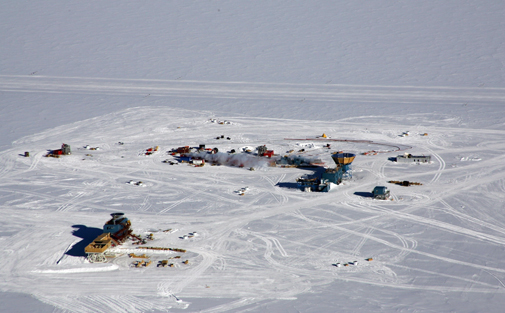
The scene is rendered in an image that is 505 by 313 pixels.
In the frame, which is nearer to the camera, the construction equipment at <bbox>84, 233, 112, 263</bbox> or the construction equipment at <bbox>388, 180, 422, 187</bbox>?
the construction equipment at <bbox>84, 233, 112, 263</bbox>

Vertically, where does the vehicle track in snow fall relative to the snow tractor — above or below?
above

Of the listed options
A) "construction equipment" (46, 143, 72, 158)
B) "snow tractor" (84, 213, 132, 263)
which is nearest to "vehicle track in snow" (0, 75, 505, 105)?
"construction equipment" (46, 143, 72, 158)

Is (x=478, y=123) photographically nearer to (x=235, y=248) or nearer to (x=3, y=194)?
(x=235, y=248)

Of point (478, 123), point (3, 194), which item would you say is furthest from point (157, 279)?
point (478, 123)

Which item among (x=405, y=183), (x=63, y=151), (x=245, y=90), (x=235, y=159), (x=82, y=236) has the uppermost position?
(x=245, y=90)

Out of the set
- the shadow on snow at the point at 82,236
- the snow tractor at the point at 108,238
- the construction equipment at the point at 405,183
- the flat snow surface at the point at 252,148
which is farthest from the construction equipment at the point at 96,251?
the construction equipment at the point at 405,183

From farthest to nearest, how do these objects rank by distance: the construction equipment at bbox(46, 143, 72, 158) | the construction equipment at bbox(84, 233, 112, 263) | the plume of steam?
1. the construction equipment at bbox(46, 143, 72, 158)
2. the plume of steam
3. the construction equipment at bbox(84, 233, 112, 263)

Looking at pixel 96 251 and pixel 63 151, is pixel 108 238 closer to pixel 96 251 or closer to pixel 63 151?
pixel 96 251

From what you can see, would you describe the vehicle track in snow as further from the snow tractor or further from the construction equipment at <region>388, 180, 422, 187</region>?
the snow tractor

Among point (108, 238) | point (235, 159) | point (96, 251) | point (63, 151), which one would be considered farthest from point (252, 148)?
point (96, 251)
